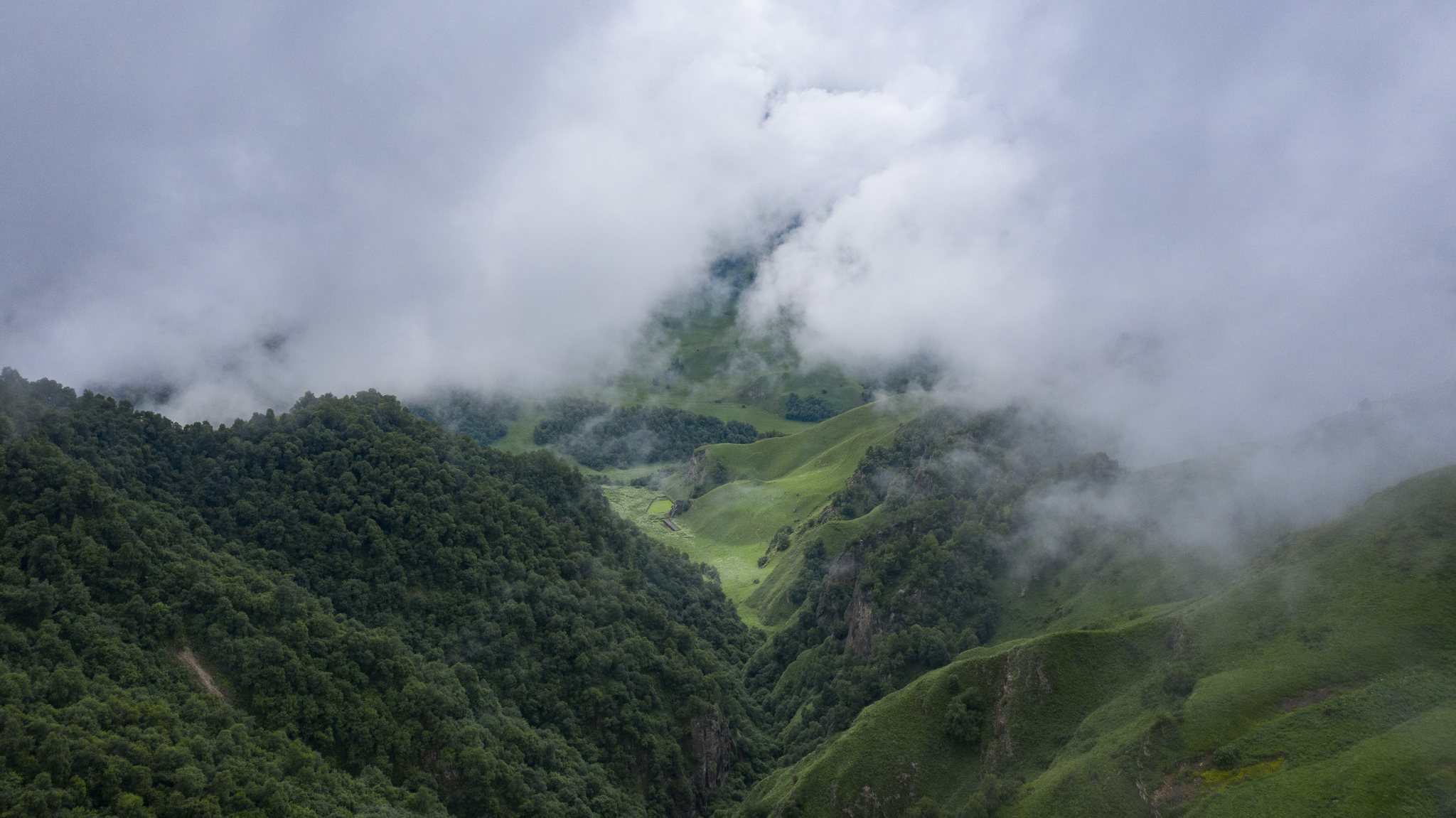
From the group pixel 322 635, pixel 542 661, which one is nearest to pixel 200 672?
pixel 322 635

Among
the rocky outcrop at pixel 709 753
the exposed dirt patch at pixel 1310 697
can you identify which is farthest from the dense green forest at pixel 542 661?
the rocky outcrop at pixel 709 753

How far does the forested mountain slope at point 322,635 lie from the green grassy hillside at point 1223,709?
35.3 m

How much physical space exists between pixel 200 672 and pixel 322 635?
1724 cm

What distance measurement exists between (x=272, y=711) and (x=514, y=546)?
204ft

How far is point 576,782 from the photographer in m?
129

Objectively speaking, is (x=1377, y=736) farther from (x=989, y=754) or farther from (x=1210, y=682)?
(x=989, y=754)

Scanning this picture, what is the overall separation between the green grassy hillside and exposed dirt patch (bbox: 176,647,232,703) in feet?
265

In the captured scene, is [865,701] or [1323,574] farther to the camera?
[865,701]

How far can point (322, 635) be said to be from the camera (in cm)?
11869

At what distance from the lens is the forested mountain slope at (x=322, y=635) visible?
287ft

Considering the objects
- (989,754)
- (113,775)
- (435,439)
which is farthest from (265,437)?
(989,754)

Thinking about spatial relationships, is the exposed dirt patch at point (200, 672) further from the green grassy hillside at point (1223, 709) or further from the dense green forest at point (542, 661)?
the green grassy hillside at point (1223, 709)

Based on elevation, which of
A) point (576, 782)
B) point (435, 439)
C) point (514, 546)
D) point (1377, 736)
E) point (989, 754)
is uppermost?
point (435, 439)

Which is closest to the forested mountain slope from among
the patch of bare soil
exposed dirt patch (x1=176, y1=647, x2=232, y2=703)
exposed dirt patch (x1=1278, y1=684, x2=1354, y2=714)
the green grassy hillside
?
exposed dirt patch (x1=176, y1=647, x2=232, y2=703)
